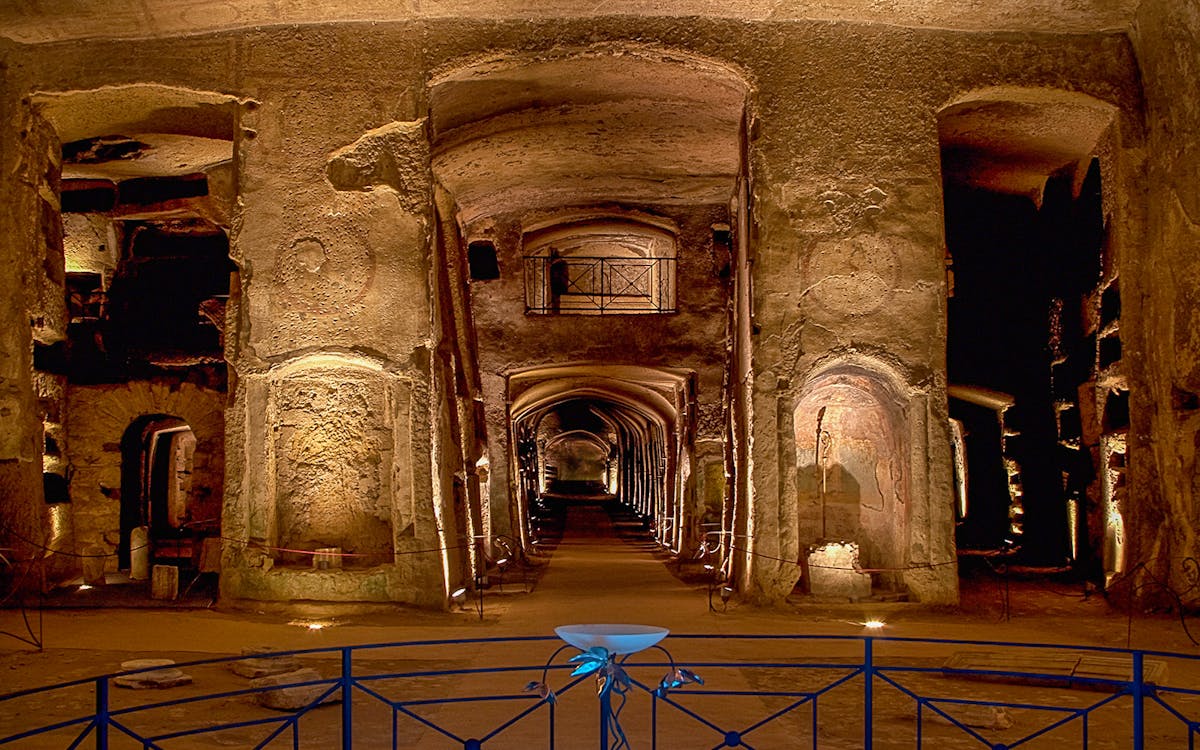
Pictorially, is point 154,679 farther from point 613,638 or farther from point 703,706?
point 613,638

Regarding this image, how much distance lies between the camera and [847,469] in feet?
43.4

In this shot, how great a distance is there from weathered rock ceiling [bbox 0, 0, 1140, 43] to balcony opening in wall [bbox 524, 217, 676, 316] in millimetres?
7604

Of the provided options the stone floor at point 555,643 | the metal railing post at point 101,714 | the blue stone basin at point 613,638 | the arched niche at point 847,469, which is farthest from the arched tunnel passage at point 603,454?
the metal railing post at point 101,714

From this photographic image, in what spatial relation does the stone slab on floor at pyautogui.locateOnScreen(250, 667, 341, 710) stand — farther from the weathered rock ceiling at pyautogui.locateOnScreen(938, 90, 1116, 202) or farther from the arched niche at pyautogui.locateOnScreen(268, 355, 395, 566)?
the weathered rock ceiling at pyautogui.locateOnScreen(938, 90, 1116, 202)

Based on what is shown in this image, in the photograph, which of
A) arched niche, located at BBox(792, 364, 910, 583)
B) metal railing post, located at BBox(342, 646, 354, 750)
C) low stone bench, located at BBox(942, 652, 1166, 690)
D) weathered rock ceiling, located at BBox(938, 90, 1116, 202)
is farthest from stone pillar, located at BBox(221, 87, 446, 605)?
metal railing post, located at BBox(342, 646, 354, 750)

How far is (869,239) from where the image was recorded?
12273 mm

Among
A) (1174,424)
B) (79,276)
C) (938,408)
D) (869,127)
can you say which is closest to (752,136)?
(869,127)

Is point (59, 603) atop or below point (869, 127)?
below

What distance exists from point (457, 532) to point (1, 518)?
511cm

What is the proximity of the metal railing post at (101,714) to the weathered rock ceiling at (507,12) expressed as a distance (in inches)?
371

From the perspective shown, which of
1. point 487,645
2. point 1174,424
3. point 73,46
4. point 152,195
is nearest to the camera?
point 487,645

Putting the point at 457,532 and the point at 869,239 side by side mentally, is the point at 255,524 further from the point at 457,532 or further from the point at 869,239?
the point at 869,239

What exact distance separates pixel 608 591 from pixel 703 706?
7938 millimetres

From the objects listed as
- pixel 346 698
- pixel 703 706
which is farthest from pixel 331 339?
pixel 346 698
